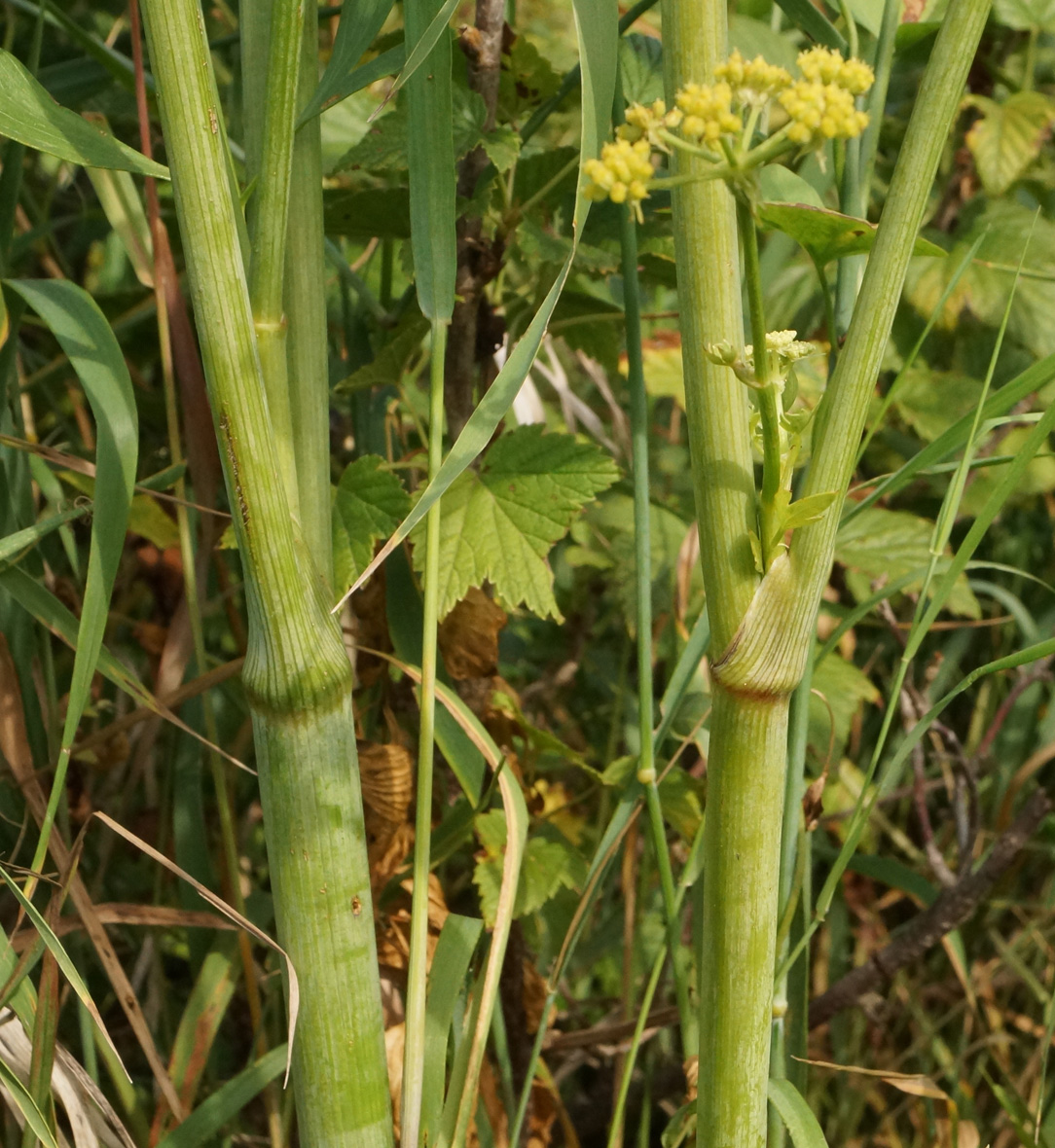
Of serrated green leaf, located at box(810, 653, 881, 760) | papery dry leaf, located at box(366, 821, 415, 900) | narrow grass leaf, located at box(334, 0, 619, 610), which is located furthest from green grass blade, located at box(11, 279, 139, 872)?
serrated green leaf, located at box(810, 653, 881, 760)

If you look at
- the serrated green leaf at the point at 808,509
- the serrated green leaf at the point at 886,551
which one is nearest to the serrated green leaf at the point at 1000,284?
the serrated green leaf at the point at 886,551

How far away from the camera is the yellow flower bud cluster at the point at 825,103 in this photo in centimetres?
36

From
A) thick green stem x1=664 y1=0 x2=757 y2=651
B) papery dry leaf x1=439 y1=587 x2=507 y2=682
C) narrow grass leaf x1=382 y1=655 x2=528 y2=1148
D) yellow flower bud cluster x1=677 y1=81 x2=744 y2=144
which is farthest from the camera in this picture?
papery dry leaf x1=439 y1=587 x2=507 y2=682

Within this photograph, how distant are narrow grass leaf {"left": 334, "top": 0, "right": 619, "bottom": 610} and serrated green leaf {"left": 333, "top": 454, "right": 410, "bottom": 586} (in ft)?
0.72

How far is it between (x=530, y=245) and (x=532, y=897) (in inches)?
17.5

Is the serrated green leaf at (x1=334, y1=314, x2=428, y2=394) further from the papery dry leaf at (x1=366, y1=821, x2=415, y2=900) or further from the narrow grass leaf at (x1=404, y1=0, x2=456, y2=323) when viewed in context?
the papery dry leaf at (x1=366, y1=821, x2=415, y2=900)

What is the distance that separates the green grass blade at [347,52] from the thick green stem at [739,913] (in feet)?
1.04

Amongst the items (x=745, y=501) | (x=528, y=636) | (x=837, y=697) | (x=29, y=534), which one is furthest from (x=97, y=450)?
(x=528, y=636)

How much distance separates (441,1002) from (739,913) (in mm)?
195

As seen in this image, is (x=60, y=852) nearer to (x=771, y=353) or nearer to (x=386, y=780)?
(x=386, y=780)

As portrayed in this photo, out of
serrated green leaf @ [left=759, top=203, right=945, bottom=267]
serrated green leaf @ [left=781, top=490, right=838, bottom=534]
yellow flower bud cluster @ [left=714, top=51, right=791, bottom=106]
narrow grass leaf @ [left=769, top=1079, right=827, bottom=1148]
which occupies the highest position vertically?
yellow flower bud cluster @ [left=714, top=51, right=791, bottom=106]

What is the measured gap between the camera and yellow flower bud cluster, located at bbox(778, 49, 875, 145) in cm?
36

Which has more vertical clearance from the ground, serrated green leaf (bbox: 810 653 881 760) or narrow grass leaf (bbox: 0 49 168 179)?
narrow grass leaf (bbox: 0 49 168 179)

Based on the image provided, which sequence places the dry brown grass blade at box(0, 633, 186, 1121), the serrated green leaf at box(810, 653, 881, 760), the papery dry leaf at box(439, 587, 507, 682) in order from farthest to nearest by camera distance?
the serrated green leaf at box(810, 653, 881, 760) < the papery dry leaf at box(439, 587, 507, 682) < the dry brown grass blade at box(0, 633, 186, 1121)
